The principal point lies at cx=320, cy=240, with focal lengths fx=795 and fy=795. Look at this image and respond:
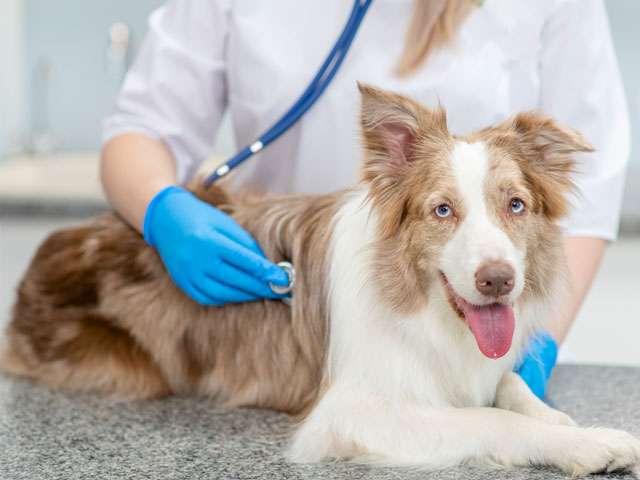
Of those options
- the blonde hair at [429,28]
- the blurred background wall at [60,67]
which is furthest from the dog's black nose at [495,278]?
the blurred background wall at [60,67]

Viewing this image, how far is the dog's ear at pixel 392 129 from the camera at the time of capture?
3.89 ft

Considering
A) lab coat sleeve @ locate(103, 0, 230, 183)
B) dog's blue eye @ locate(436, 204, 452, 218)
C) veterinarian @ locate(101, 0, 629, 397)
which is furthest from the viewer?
lab coat sleeve @ locate(103, 0, 230, 183)

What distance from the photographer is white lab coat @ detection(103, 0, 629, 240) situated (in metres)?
1.51

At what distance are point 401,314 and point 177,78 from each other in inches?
30.0

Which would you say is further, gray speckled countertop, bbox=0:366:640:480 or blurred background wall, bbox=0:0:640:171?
blurred background wall, bbox=0:0:640:171

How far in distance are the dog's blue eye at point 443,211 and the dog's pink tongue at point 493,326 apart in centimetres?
14

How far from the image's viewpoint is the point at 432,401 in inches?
47.8

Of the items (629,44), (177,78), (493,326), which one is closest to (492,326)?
(493,326)

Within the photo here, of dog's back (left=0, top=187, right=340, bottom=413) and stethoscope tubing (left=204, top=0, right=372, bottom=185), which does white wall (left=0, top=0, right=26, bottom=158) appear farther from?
stethoscope tubing (left=204, top=0, right=372, bottom=185)

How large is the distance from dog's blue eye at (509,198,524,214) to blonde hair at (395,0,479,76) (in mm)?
476

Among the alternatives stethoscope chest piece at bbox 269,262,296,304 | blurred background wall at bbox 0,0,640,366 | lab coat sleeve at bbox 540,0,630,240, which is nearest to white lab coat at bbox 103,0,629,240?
lab coat sleeve at bbox 540,0,630,240

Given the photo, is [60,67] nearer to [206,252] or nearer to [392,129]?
[206,252]

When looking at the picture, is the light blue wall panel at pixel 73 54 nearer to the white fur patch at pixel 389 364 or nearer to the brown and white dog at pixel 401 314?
the brown and white dog at pixel 401 314

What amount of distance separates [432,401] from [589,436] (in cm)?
24
